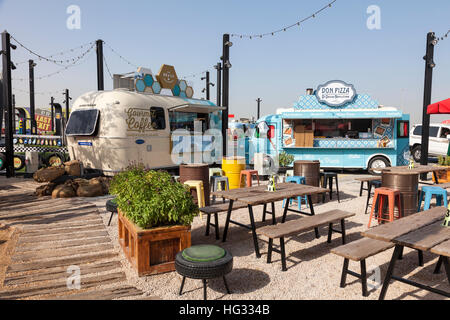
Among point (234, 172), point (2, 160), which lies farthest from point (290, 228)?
point (2, 160)

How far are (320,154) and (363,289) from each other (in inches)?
401

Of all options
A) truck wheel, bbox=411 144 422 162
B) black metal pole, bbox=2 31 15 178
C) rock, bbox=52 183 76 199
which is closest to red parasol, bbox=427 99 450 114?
rock, bbox=52 183 76 199

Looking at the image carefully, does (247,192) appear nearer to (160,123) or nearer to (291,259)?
(291,259)

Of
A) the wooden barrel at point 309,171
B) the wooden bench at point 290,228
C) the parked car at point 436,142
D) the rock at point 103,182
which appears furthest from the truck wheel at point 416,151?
the rock at point 103,182

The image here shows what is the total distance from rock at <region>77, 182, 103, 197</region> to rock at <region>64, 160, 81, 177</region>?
42.7 inches

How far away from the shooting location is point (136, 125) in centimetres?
969

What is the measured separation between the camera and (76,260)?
4.43 metres

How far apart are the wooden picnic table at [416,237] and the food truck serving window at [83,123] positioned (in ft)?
27.5

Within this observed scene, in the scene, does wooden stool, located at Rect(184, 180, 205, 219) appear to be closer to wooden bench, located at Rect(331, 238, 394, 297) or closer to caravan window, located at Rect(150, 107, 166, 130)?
wooden bench, located at Rect(331, 238, 394, 297)

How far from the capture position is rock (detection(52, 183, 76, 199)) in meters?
8.52

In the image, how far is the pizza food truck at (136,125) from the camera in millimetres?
9414

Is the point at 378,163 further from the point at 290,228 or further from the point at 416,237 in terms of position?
the point at 416,237
